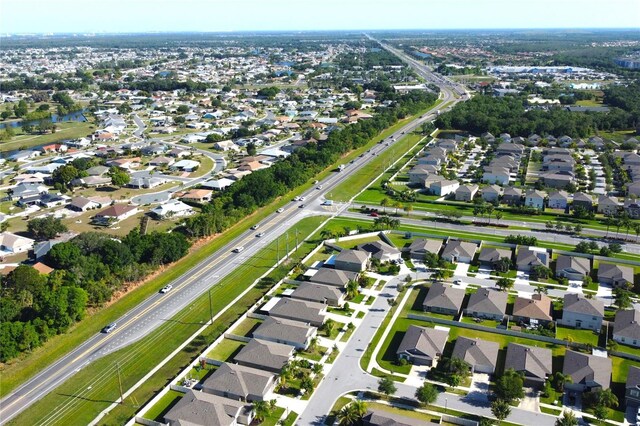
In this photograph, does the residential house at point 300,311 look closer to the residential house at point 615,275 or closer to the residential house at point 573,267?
the residential house at point 573,267

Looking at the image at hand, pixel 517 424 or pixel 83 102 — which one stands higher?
pixel 83 102

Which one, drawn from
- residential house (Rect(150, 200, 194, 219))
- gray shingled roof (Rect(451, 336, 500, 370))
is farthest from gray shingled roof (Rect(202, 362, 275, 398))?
residential house (Rect(150, 200, 194, 219))

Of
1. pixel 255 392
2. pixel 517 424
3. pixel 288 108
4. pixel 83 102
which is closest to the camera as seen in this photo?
pixel 517 424

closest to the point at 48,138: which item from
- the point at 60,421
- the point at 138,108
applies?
the point at 138,108

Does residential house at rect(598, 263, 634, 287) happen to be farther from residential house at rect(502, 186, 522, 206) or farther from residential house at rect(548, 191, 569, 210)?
residential house at rect(502, 186, 522, 206)

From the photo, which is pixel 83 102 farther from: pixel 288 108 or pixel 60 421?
pixel 60 421

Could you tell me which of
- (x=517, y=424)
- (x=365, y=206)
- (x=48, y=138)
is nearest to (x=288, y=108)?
(x=48, y=138)

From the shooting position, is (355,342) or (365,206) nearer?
(355,342)

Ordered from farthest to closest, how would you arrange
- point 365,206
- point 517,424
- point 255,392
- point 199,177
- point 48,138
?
point 48,138 < point 199,177 < point 365,206 < point 255,392 < point 517,424
